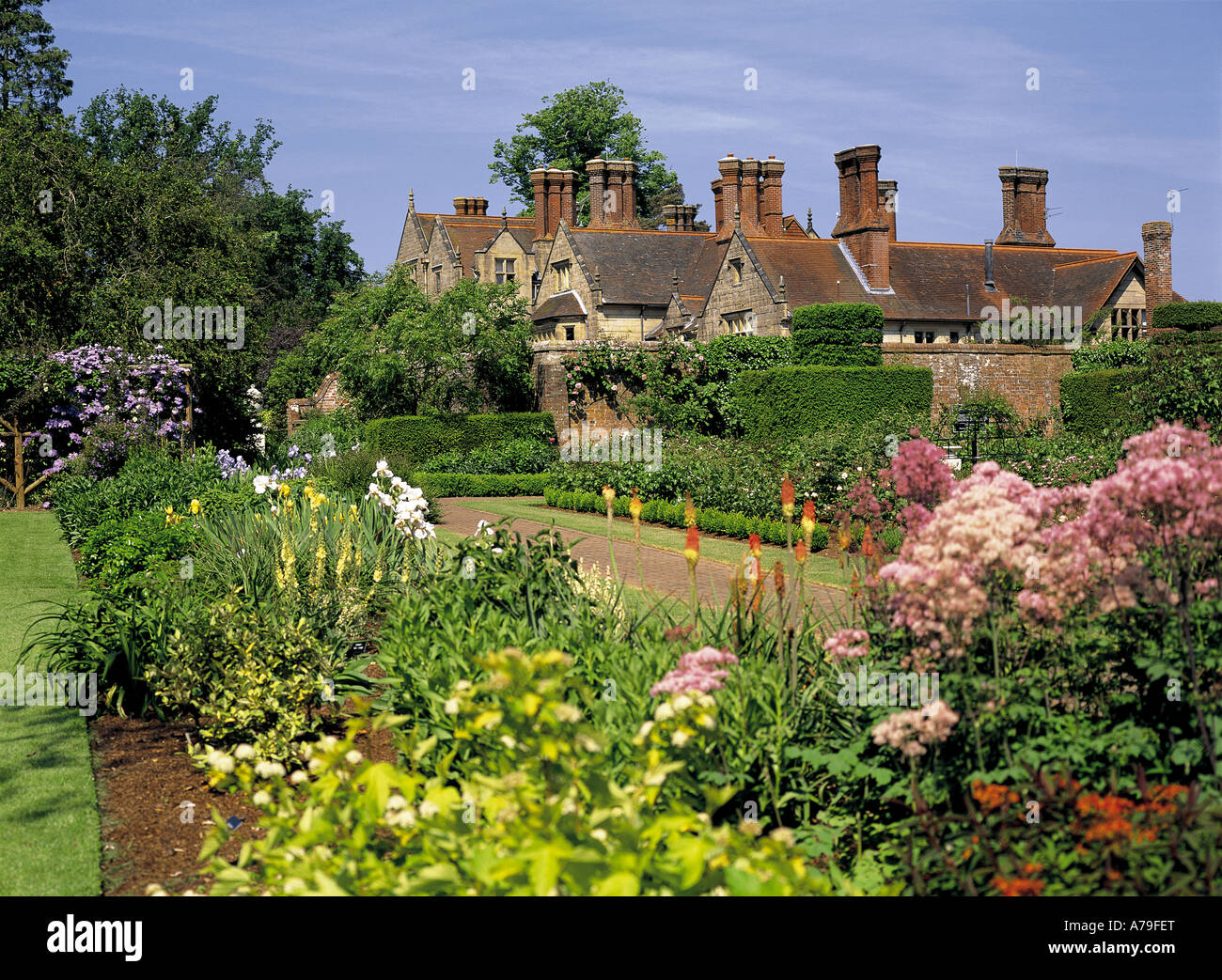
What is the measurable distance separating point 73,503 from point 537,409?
1546 centimetres

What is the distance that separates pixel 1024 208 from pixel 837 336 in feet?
70.3

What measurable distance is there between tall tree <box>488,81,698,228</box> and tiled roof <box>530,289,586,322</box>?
14.1 m

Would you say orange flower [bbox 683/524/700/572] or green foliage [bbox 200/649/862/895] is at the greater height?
orange flower [bbox 683/524/700/572]

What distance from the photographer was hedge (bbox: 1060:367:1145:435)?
28.2 m

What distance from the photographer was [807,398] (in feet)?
85.0

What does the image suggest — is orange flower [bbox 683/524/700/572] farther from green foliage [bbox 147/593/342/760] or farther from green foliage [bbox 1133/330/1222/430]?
green foliage [bbox 1133/330/1222/430]

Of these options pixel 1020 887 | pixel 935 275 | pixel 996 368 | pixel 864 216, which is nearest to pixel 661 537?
pixel 1020 887

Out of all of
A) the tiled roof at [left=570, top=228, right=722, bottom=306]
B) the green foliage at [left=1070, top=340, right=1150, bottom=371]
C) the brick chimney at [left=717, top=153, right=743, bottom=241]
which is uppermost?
the brick chimney at [left=717, top=153, right=743, bottom=241]

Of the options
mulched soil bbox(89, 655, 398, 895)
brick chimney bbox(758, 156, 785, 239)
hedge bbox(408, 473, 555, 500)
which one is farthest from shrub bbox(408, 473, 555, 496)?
brick chimney bbox(758, 156, 785, 239)

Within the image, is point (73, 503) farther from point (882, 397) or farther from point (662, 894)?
point (882, 397)

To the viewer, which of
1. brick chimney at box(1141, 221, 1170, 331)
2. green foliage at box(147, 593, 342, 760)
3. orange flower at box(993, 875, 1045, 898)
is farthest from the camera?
brick chimney at box(1141, 221, 1170, 331)

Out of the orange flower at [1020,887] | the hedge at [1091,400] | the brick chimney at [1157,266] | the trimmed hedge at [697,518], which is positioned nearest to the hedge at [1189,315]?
the hedge at [1091,400]

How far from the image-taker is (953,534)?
379 cm

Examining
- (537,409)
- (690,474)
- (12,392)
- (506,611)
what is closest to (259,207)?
(537,409)
